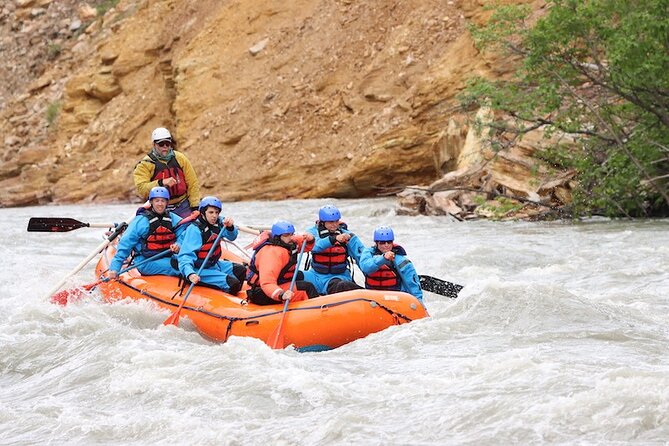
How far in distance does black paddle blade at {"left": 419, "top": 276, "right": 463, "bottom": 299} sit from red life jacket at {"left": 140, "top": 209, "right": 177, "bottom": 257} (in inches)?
97.1

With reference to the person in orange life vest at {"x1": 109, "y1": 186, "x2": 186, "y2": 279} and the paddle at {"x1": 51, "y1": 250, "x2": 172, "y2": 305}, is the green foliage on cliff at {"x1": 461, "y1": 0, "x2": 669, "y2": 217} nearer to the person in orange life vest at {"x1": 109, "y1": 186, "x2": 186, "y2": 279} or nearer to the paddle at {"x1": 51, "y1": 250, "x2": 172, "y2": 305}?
the person in orange life vest at {"x1": 109, "y1": 186, "x2": 186, "y2": 279}

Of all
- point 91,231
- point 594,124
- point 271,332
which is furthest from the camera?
point 91,231

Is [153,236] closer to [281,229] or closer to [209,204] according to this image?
[209,204]

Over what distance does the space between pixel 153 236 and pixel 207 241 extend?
1.99 feet

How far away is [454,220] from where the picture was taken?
17547mm

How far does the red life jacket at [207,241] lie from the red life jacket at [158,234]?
405 mm

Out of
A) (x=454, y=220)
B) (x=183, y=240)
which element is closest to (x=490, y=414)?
(x=183, y=240)

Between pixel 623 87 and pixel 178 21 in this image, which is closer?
pixel 623 87

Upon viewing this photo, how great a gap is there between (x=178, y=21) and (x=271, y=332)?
81.1ft

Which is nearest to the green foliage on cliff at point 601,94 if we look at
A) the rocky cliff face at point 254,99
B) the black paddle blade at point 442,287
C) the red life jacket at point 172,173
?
the rocky cliff face at point 254,99

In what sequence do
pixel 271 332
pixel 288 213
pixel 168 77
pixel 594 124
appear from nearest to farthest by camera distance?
pixel 271 332
pixel 594 124
pixel 288 213
pixel 168 77

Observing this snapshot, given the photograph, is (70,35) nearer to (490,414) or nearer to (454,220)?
(454,220)

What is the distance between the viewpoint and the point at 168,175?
1100cm

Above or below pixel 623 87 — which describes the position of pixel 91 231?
below
